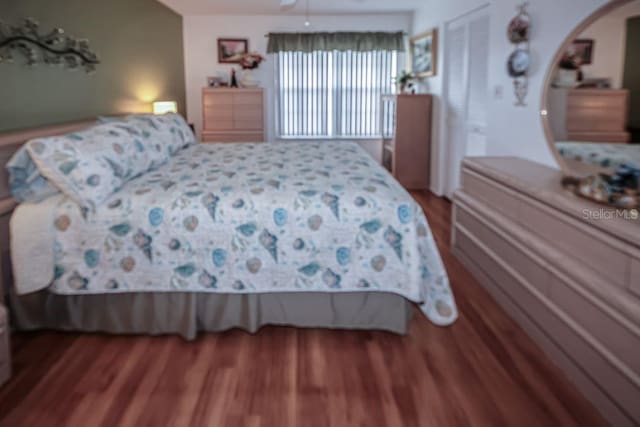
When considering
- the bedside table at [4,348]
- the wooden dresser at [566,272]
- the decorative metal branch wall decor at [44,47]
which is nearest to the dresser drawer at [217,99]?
the decorative metal branch wall decor at [44,47]

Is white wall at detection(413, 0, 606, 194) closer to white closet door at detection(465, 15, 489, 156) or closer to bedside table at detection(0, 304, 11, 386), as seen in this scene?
white closet door at detection(465, 15, 489, 156)

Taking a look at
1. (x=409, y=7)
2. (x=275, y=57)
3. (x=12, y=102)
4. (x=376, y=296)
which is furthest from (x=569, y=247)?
(x=275, y=57)

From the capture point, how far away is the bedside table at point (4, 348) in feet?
7.16

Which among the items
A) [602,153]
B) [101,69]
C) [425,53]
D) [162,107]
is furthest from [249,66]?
[602,153]

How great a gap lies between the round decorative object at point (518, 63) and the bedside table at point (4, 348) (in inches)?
135

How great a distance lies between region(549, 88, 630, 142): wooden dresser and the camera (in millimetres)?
2652

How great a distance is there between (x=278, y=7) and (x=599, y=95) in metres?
4.52

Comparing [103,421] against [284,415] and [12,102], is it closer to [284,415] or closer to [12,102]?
[284,415]

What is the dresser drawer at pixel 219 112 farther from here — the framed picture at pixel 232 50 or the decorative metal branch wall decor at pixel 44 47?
the decorative metal branch wall decor at pixel 44 47

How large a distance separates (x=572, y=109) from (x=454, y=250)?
1301 millimetres

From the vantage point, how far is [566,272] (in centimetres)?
228

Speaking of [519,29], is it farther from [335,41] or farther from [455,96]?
[335,41]

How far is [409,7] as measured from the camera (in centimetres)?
676

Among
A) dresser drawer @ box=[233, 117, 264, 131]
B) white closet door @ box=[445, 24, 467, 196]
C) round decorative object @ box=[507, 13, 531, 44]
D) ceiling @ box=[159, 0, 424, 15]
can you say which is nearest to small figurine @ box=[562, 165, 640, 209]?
round decorative object @ box=[507, 13, 531, 44]
